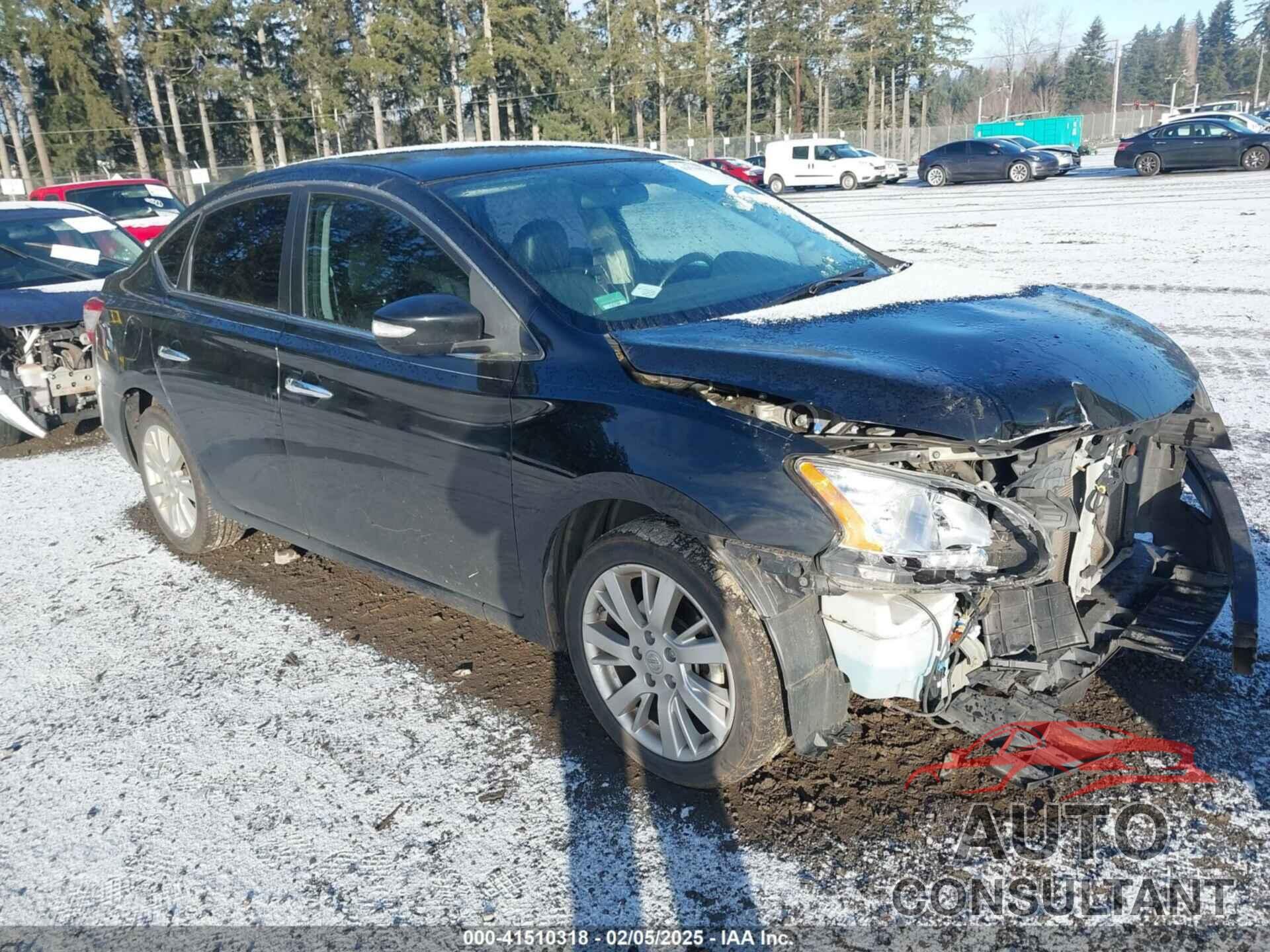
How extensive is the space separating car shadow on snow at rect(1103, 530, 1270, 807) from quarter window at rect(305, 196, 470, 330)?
258 centimetres

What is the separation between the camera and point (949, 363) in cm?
262

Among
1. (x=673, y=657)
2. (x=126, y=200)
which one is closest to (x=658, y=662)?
(x=673, y=657)

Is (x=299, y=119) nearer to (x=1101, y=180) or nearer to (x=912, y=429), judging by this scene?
(x=1101, y=180)

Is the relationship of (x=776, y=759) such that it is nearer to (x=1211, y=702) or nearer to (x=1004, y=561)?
(x=1004, y=561)

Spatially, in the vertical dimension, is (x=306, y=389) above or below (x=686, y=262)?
below

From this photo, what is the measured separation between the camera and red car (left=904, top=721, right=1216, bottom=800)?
9.38 ft

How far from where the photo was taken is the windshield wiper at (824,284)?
11.2ft

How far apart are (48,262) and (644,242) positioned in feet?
22.2

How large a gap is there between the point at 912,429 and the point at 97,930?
2.47m

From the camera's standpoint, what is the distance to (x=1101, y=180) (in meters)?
27.2

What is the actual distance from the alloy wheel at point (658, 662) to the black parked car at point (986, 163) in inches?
1205

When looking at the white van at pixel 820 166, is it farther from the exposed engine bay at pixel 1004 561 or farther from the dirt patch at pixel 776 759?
the exposed engine bay at pixel 1004 561

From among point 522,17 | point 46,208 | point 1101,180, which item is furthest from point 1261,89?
point 46,208

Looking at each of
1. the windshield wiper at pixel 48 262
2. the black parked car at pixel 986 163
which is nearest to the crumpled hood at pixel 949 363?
the windshield wiper at pixel 48 262
